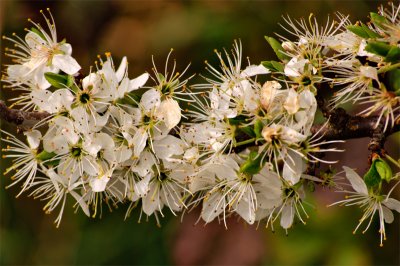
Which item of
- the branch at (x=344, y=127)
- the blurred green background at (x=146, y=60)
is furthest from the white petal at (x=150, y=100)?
the blurred green background at (x=146, y=60)

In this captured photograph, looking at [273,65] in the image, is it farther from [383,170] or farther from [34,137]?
[34,137]

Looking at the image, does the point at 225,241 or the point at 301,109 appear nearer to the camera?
the point at 301,109

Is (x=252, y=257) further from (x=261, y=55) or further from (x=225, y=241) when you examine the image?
(x=261, y=55)

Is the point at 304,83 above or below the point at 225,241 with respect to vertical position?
above

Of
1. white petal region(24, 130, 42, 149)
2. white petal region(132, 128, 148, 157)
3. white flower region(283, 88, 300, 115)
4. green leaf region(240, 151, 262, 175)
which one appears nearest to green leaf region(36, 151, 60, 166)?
white petal region(24, 130, 42, 149)

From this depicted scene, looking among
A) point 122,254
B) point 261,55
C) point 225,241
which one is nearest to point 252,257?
point 225,241

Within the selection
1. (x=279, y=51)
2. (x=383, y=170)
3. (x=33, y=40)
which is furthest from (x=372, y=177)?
(x=33, y=40)
